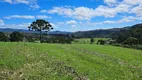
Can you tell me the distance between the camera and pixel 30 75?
19625 millimetres

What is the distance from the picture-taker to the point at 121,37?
146375mm

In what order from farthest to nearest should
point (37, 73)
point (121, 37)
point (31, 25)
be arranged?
point (121, 37) → point (31, 25) → point (37, 73)

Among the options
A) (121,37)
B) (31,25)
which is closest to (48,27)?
(31,25)

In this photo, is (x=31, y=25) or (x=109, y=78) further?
(x=31, y=25)

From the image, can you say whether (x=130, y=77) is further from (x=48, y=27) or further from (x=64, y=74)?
(x=48, y=27)

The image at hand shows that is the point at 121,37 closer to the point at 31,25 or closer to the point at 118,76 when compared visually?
the point at 31,25

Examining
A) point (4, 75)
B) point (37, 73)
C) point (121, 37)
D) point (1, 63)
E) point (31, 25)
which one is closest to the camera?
point (4, 75)

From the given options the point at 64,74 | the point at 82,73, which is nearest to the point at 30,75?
the point at 64,74

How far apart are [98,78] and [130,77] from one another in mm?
3333

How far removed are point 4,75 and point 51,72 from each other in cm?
406

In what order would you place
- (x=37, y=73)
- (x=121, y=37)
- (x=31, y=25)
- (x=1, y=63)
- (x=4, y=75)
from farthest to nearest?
(x=121, y=37), (x=31, y=25), (x=1, y=63), (x=37, y=73), (x=4, y=75)

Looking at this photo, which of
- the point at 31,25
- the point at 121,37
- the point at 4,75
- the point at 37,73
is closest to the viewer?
the point at 4,75

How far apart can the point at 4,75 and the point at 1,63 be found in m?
4.88

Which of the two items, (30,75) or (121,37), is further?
(121,37)
